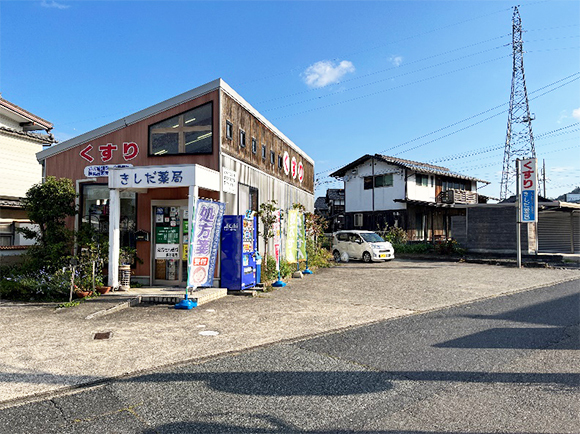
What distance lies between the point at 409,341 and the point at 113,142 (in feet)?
28.6

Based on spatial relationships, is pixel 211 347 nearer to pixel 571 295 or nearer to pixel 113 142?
A: pixel 113 142

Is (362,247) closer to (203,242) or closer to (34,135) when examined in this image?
(203,242)

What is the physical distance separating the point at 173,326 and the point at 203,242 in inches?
86.5

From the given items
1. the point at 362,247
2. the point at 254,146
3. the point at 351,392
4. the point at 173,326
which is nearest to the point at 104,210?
the point at 254,146

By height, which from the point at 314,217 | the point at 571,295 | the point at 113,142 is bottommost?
the point at 571,295

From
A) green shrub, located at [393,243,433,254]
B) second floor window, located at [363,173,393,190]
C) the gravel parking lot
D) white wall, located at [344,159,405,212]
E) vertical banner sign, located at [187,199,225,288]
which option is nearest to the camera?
the gravel parking lot

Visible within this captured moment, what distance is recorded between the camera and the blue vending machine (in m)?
9.36

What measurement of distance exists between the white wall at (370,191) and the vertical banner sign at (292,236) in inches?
744

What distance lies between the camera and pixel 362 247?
19500 millimetres

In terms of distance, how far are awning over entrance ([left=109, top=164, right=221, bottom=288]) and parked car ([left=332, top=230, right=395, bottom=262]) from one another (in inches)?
469

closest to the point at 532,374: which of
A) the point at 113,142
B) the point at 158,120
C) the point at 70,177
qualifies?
the point at 158,120

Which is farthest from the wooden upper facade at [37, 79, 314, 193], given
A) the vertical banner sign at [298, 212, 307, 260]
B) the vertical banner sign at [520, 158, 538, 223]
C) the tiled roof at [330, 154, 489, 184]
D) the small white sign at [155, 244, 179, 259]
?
the tiled roof at [330, 154, 489, 184]

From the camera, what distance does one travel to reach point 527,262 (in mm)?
17922

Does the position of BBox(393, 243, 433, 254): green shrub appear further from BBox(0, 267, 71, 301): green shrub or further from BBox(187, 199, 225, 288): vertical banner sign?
BBox(0, 267, 71, 301): green shrub
